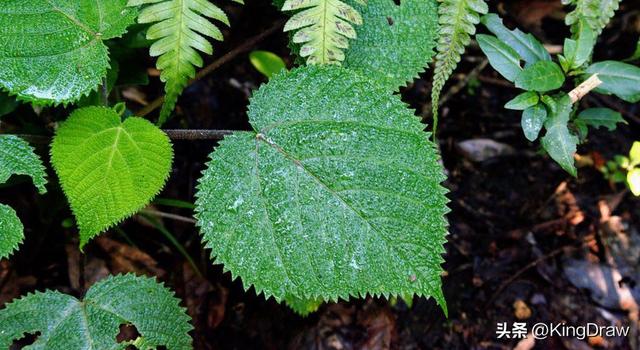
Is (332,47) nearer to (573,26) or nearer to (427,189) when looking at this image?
(427,189)

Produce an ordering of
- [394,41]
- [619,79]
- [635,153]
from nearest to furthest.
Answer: [394,41]
[619,79]
[635,153]

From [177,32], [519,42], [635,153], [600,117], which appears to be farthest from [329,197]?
[635,153]

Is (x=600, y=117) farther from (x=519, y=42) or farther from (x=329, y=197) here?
(x=329, y=197)

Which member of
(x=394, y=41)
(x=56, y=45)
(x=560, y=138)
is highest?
(x=394, y=41)

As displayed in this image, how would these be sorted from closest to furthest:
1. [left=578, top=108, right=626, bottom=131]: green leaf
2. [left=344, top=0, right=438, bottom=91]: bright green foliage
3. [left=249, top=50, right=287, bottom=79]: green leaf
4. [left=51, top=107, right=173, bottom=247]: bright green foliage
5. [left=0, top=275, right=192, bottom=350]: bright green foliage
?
[left=51, top=107, right=173, bottom=247]: bright green foliage < [left=0, top=275, right=192, bottom=350]: bright green foliage < [left=344, top=0, right=438, bottom=91]: bright green foliage < [left=578, top=108, right=626, bottom=131]: green leaf < [left=249, top=50, right=287, bottom=79]: green leaf

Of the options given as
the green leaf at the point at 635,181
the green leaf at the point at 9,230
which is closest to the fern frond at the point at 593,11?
the green leaf at the point at 635,181

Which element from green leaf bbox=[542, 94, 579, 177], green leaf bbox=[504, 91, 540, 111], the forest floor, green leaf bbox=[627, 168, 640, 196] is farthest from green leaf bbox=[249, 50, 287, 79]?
green leaf bbox=[627, 168, 640, 196]

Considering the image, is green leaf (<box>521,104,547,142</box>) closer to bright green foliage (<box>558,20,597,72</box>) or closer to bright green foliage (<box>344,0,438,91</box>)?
bright green foliage (<box>558,20,597,72</box>)
